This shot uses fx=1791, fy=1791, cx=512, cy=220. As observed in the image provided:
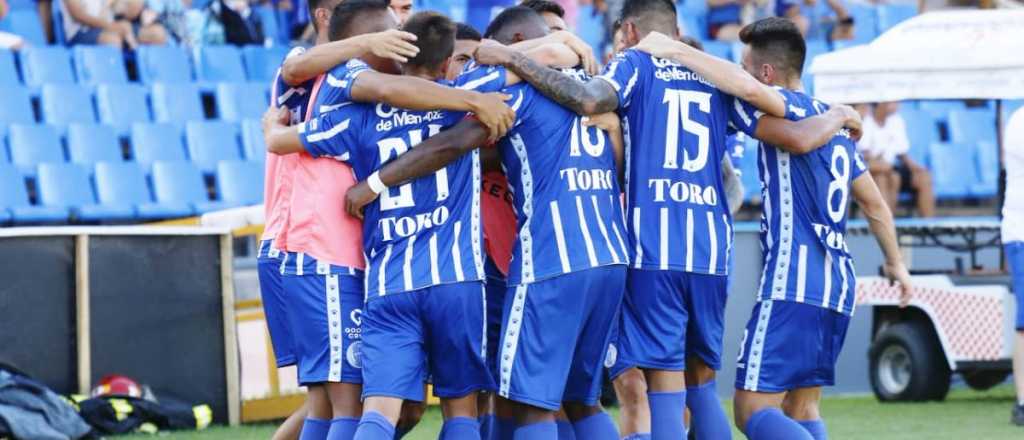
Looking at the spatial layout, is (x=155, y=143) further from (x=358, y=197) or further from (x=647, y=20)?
(x=358, y=197)

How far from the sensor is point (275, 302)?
659 centimetres

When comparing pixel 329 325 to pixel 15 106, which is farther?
pixel 15 106

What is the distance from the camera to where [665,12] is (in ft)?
22.1

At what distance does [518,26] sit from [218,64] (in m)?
8.93

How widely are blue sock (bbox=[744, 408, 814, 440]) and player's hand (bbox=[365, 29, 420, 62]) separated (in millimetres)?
1855

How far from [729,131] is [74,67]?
884cm

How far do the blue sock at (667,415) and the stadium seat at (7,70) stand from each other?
29.1 feet

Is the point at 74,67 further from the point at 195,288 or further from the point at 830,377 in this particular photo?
the point at 830,377

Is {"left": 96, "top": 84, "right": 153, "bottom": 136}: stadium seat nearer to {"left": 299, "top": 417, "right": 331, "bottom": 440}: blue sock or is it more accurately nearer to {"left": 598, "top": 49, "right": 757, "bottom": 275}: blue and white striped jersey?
{"left": 299, "top": 417, "right": 331, "bottom": 440}: blue sock

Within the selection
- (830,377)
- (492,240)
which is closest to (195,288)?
(492,240)

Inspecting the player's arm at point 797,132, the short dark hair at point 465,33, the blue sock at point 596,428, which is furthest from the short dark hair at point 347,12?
the blue sock at point 596,428


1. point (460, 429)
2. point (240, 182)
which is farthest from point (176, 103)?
point (460, 429)

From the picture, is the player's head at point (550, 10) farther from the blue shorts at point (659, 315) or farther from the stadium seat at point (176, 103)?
the stadium seat at point (176, 103)

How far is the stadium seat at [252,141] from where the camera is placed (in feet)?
47.2
